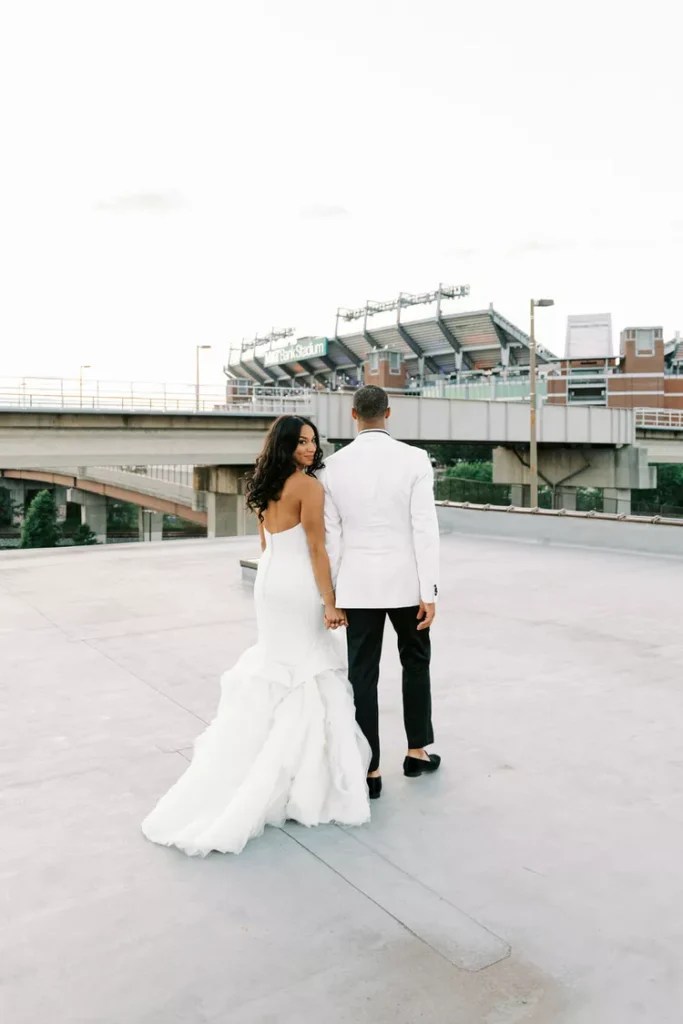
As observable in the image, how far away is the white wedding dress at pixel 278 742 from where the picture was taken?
333cm

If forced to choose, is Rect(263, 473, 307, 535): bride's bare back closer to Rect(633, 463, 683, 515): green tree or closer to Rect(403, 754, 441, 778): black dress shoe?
Rect(403, 754, 441, 778): black dress shoe

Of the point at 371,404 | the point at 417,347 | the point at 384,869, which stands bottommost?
the point at 384,869

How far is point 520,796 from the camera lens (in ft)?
12.5

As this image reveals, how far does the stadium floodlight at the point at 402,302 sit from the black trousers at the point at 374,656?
124 m

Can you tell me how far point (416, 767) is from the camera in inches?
160

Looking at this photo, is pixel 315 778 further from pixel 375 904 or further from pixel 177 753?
pixel 177 753

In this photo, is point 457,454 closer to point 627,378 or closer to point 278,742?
point 627,378

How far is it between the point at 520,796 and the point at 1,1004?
2338mm

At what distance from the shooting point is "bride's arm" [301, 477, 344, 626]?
3.65 meters

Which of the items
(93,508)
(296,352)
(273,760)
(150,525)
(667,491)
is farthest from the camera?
(296,352)

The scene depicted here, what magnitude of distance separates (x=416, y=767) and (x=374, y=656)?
677 mm

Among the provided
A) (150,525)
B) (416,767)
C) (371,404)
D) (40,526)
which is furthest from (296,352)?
(416,767)

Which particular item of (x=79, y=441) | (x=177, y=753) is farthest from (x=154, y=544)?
(x=79, y=441)

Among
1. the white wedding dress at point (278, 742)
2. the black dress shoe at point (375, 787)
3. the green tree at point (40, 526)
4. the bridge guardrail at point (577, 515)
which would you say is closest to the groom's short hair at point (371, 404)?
the white wedding dress at point (278, 742)
